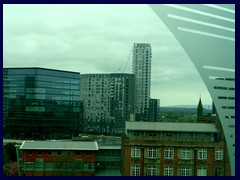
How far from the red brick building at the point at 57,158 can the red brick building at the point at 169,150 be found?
1.35 ft

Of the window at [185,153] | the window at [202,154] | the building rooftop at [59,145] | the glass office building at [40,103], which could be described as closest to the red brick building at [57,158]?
the building rooftop at [59,145]

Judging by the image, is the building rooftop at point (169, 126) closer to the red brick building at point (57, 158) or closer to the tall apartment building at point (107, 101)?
the tall apartment building at point (107, 101)

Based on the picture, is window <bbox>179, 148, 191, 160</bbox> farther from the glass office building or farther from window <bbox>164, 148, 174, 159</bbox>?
the glass office building

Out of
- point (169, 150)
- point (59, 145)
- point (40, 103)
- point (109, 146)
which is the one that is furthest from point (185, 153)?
point (40, 103)

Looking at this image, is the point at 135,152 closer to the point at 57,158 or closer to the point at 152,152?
the point at 152,152

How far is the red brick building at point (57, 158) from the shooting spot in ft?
10.9

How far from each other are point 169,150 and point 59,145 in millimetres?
1239

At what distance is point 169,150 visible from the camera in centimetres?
343

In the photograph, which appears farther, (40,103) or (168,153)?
(168,153)

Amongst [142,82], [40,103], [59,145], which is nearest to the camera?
[40,103]

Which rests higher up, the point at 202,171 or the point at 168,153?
the point at 168,153

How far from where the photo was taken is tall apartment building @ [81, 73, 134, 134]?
11.0 ft

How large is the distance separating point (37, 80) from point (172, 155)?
1.72 meters
